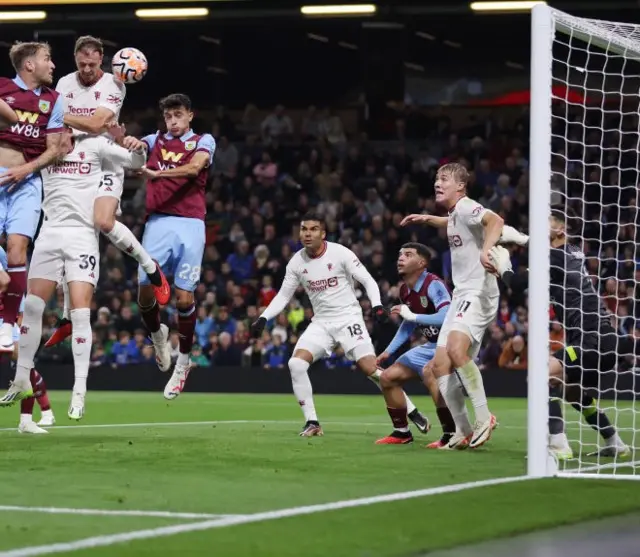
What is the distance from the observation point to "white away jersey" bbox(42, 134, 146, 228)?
1061 cm

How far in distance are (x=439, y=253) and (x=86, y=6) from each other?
25.0 feet

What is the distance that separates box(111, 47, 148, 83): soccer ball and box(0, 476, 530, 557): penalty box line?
5.39 m

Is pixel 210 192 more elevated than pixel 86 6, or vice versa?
pixel 86 6

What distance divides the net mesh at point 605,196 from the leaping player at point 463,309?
708mm

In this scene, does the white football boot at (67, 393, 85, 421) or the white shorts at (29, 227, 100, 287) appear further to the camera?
the white shorts at (29, 227, 100, 287)

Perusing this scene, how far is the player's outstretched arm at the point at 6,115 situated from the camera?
9.37 metres

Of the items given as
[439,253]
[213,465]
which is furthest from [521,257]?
[213,465]

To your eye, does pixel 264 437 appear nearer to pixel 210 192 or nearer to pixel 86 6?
pixel 86 6

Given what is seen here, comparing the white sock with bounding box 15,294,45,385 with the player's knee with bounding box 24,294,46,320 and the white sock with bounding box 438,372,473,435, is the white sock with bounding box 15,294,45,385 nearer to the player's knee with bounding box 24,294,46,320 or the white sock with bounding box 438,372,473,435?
the player's knee with bounding box 24,294,46,320

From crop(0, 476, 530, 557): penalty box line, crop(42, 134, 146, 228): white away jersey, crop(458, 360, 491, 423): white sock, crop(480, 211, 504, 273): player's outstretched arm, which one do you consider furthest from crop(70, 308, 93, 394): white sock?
crop(0, 476, 530, 557): penalty box line

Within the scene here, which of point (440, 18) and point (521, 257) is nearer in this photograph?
point (521, 257)

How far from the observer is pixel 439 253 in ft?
78.9

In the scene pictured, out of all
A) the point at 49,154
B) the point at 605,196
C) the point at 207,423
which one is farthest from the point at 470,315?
the point at 605,196

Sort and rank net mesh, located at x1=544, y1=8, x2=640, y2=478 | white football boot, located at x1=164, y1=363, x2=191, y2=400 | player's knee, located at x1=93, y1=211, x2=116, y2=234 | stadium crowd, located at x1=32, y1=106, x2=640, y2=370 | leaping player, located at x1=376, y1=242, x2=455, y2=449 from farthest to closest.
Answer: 1. stadium crowd, located at x1=32, y1=106, x2=640, y2=370
2. white football boot, located at x1=164, y1=363, x2=191, y2=400
3. player's knee, located at x1=93, y1=211, x2=116, y2=234
4. leaping player, located at x1=376, y1=242, x2=455, y2=449
5. net mesh, located at x1=544, y1=8, x2=640, y2=478
